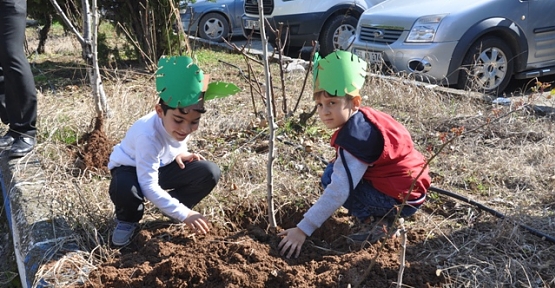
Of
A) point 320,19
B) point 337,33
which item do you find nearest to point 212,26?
point 320,19

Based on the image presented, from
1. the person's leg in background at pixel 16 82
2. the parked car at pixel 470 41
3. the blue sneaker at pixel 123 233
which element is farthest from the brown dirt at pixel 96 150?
the parked car at pixel 470 41

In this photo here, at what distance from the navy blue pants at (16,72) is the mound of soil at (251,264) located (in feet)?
5.61

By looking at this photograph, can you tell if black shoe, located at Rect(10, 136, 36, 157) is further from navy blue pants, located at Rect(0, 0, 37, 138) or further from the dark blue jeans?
the dark blue jeans

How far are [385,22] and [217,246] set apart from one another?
4.70 meters

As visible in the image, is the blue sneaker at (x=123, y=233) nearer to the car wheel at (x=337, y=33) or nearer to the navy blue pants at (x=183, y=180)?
the navy blue pants at (x=183, y=180)

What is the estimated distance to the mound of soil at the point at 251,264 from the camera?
98.7 inches

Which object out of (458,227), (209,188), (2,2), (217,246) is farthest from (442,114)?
(2,2)

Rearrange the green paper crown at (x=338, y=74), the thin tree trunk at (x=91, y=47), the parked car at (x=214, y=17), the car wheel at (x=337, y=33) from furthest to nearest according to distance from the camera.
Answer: the parked car at (x=214, y=17)
the car wheel at (x=337, y=33)
the thin tree trunk at (x=91, y=47)
the green paper crown at (x=338, y=74)

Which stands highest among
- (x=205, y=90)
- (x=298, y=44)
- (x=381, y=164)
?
(x=205, y=90)

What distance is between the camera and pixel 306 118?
14.7 ft

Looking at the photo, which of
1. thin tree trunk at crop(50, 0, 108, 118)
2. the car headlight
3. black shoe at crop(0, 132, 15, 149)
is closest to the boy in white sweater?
thin tree trunk at crop(50, 0, 108, 118)

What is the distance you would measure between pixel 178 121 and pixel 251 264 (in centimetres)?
75

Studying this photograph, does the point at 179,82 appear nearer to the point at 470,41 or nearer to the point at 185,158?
the point at 185,158

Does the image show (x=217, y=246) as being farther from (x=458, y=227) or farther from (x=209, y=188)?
(x=458, y=227)
